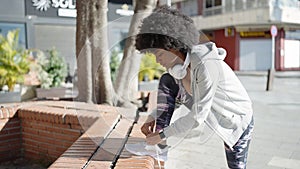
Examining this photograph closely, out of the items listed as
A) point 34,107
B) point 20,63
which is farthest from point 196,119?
point 20,63

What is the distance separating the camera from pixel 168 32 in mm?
1947

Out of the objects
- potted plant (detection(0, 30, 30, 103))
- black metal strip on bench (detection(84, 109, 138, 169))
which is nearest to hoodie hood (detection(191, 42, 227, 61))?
black metal strip on bench (detection(84, 109, 138, 169))

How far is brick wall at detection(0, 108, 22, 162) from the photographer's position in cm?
396

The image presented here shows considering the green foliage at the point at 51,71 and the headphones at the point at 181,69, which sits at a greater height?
the headphones at the point at 181,69

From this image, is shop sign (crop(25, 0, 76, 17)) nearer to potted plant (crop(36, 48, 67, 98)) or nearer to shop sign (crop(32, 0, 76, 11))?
shop sign (crop(32, 0, 76, 11))

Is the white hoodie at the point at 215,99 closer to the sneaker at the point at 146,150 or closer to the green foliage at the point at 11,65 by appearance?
the sneaker at the point at 146,150

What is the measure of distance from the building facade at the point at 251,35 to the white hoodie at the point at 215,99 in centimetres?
2330

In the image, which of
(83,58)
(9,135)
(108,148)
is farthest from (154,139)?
(83,58)

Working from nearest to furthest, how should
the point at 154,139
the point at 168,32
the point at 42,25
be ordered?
the point at 168,32
the point at 154,139
the point at 42,25

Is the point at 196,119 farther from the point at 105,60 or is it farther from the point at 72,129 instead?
the point at 105,60

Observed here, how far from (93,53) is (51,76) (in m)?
4.57

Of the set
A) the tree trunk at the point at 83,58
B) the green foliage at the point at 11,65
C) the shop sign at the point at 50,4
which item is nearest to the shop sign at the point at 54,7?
the shop sign at the point at 50,4

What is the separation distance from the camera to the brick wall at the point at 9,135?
396 centimetres

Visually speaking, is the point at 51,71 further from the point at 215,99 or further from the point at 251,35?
the point at 251,35
